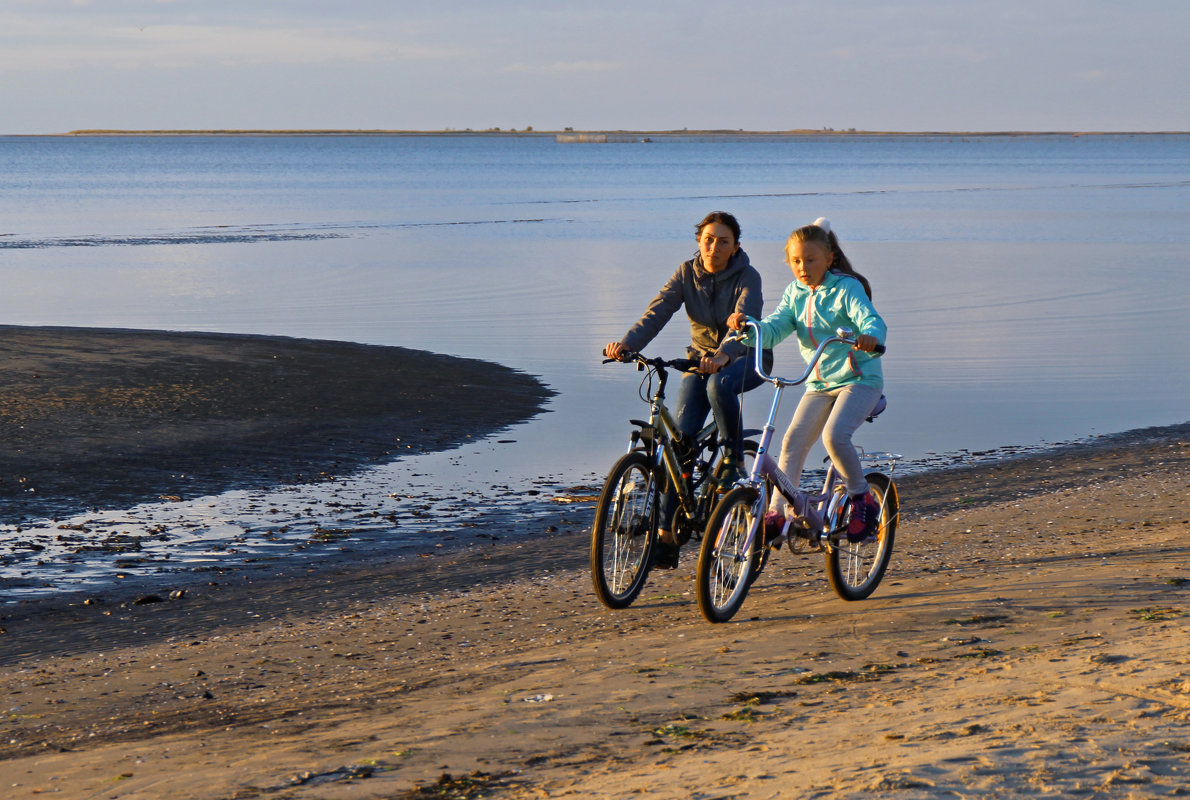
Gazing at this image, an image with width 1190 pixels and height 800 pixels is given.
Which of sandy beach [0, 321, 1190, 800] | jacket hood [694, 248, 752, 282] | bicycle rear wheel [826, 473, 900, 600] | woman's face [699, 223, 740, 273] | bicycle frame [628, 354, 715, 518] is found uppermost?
woman's face [699, 223, 740, 273]

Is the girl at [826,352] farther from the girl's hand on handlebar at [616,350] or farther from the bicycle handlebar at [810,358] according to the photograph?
the girl's hand on handlebar at [616,350]

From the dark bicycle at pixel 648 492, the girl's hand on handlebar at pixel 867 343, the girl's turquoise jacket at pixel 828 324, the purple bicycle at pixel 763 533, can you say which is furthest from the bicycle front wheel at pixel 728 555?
the girl's hand on handlebar at pixel 867 343

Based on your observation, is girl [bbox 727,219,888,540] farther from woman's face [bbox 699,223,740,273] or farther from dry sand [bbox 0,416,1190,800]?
dry sand [bbox 0,416,1190,800]

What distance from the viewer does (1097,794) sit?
354 centimetres

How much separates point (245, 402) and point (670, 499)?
7664 mm

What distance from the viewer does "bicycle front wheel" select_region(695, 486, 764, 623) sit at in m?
5.44

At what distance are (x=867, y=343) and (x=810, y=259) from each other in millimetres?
490

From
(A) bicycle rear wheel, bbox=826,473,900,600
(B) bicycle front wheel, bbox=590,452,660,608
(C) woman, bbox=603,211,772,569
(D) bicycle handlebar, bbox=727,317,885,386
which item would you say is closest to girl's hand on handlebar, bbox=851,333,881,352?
(D) bicycle handlebar, bbox=727,317,885,386

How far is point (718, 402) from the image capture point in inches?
234

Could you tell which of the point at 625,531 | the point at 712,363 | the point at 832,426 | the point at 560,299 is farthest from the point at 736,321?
the point at 560,299

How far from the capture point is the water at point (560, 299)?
388 inches

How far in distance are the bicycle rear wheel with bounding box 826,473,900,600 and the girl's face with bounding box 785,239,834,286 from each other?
1065 mm

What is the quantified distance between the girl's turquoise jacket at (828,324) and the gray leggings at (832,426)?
0.17 ft

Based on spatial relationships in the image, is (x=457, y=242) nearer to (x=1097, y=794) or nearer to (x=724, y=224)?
(x=724, y=224)
